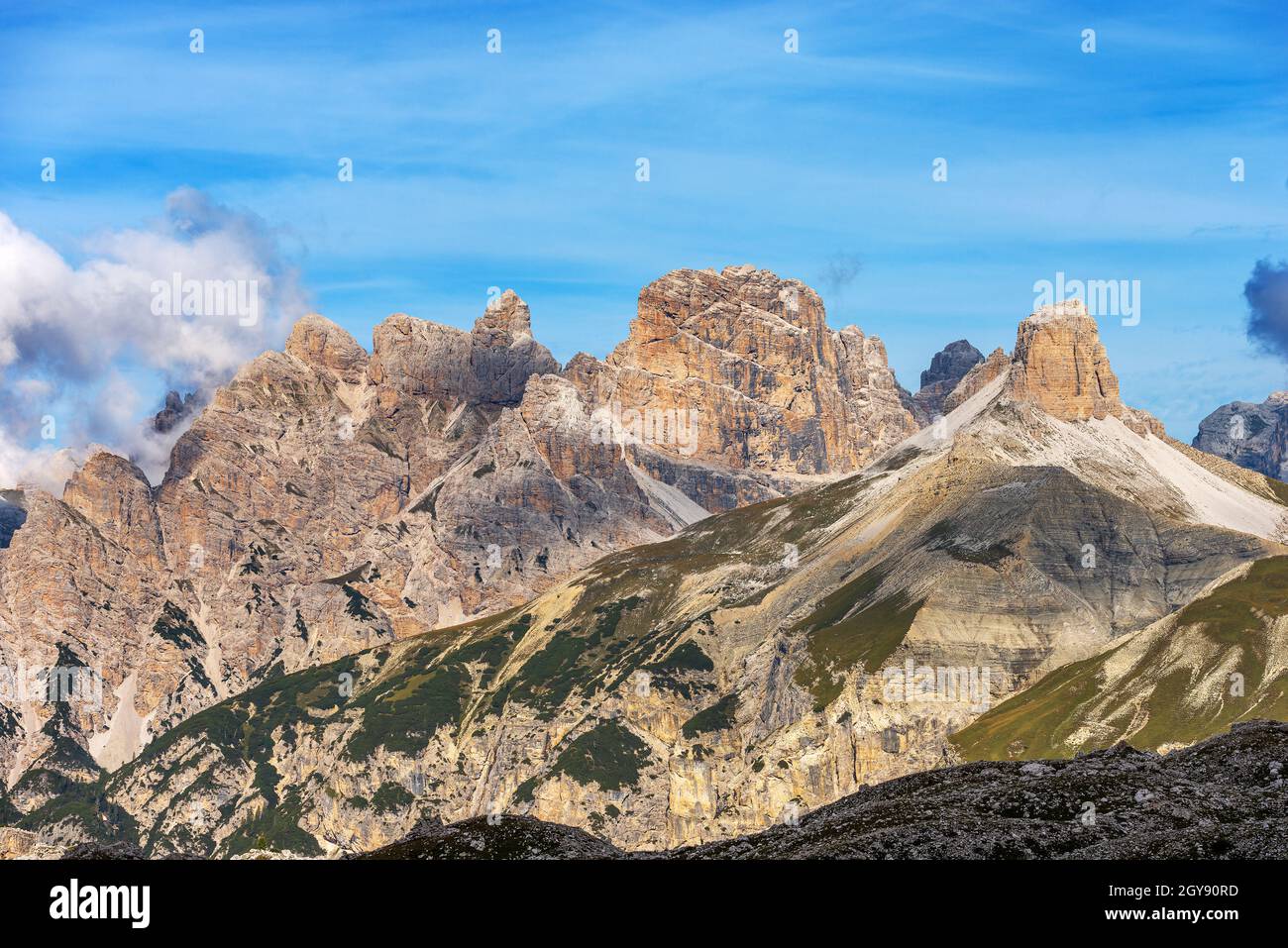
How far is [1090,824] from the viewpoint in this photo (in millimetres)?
100125
